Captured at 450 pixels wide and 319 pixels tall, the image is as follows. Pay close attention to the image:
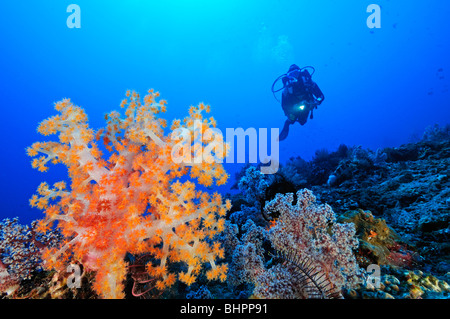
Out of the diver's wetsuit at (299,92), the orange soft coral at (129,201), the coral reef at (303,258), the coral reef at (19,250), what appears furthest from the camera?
the diver's wetsuit at (299,92)

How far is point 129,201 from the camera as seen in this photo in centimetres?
305

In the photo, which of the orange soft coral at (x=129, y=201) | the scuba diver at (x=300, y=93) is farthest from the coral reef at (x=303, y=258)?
the scuba diver at (x=300, y=93)

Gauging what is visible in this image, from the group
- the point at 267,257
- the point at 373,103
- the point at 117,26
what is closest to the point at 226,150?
the point at 267,257

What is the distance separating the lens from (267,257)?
4.02 metres

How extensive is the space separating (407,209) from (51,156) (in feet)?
25.2

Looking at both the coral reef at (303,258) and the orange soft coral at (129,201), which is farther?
the orange soft coral at (129,201)

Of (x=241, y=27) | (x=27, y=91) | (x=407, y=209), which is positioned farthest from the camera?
(x=241, y=27)

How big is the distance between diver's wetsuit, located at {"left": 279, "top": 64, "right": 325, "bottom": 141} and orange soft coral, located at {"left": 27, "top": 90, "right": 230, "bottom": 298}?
10655 millimetres

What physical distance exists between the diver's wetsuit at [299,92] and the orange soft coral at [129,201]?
10.7m

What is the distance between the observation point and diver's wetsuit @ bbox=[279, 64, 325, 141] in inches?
477

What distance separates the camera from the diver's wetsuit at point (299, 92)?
12109mm

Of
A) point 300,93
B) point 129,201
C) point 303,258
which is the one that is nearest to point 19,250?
point 129,201

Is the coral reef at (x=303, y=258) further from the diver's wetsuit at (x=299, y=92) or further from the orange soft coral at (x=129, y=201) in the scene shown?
the diver's wetsuit at (x=299, y=92)

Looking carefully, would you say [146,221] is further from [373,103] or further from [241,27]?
[373,103]
